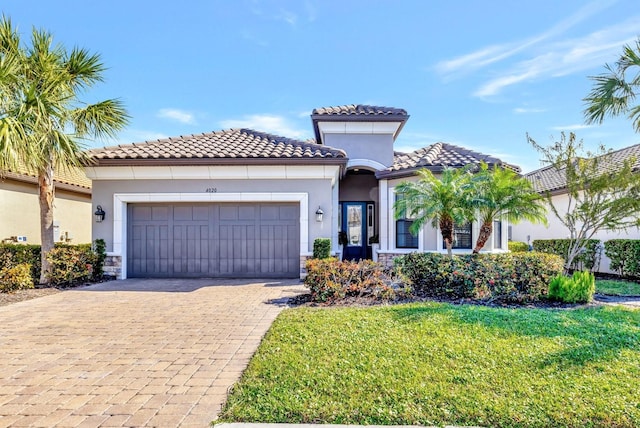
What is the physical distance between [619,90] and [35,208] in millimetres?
20471

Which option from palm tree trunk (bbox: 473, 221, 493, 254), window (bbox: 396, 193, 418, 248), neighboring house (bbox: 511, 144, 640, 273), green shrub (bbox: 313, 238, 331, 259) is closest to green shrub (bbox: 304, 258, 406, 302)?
palm tree trunk (bbox: 473, 221, 493, 254)

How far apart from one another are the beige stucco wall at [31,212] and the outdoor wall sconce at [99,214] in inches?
173

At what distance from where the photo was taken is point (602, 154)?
9.08 meters

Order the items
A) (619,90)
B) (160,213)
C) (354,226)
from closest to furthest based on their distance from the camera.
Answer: (619,90)
(160,213)
(354,226)

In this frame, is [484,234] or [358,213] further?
[358,213]

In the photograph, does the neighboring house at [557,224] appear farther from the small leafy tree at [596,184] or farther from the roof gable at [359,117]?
the roof gable at [359,117]

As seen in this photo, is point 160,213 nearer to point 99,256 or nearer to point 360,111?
point 99,256

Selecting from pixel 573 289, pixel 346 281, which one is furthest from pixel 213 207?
pixel 573 289

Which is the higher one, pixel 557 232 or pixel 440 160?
pixel 440 160

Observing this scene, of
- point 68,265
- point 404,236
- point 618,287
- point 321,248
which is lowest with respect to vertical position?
point 618,287

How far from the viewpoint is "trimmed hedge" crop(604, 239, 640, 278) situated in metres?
12.0

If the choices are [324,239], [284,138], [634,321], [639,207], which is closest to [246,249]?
[324,239]

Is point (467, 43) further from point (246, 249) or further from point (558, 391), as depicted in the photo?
point (558, 391)

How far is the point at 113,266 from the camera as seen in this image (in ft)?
38.2
